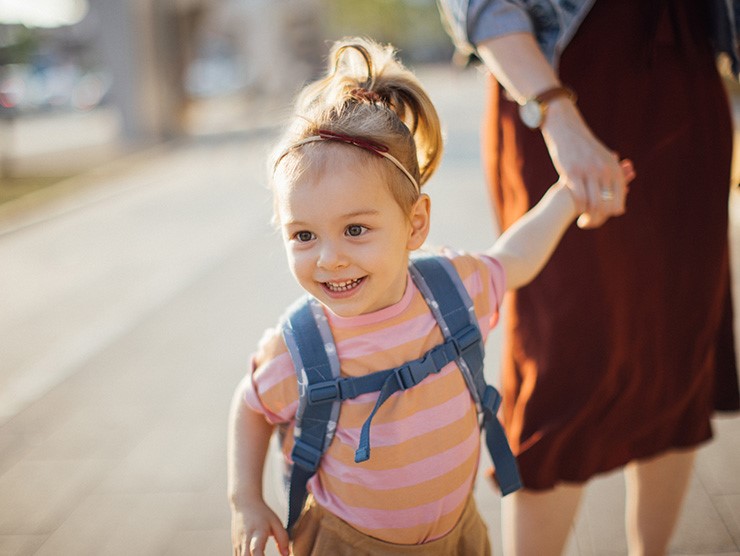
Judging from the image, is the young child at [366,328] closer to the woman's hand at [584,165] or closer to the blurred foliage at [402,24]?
the woman's hand at [584,165]

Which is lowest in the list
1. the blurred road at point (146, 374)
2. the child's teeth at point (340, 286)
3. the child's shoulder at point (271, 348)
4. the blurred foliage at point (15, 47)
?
the blurred road at point (146, 374)

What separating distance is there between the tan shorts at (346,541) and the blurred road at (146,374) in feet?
2.81

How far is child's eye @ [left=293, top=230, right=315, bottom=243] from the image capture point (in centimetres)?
140

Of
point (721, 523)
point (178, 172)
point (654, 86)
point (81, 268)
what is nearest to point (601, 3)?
point (654, 86)

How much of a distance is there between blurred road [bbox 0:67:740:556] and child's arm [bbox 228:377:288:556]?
97cm

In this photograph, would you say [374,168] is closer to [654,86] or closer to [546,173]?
[546,173]

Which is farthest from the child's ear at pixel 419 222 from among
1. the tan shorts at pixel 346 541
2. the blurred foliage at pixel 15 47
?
the blurred foliage at pixel 15 47

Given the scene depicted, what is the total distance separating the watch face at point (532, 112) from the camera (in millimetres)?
1584

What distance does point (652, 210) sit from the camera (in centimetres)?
184

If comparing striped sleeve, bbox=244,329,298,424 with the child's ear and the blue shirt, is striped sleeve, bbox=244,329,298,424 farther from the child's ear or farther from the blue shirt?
the blue shirt

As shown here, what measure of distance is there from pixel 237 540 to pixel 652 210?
120cm

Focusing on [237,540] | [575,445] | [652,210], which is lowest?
[575,445]

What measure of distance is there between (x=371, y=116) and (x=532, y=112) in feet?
1.24

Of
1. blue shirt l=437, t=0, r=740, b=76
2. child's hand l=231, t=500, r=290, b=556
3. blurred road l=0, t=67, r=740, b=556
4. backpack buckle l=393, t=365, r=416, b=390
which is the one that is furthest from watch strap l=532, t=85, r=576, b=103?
blurred road l=0, t=67, r=740, b=556
